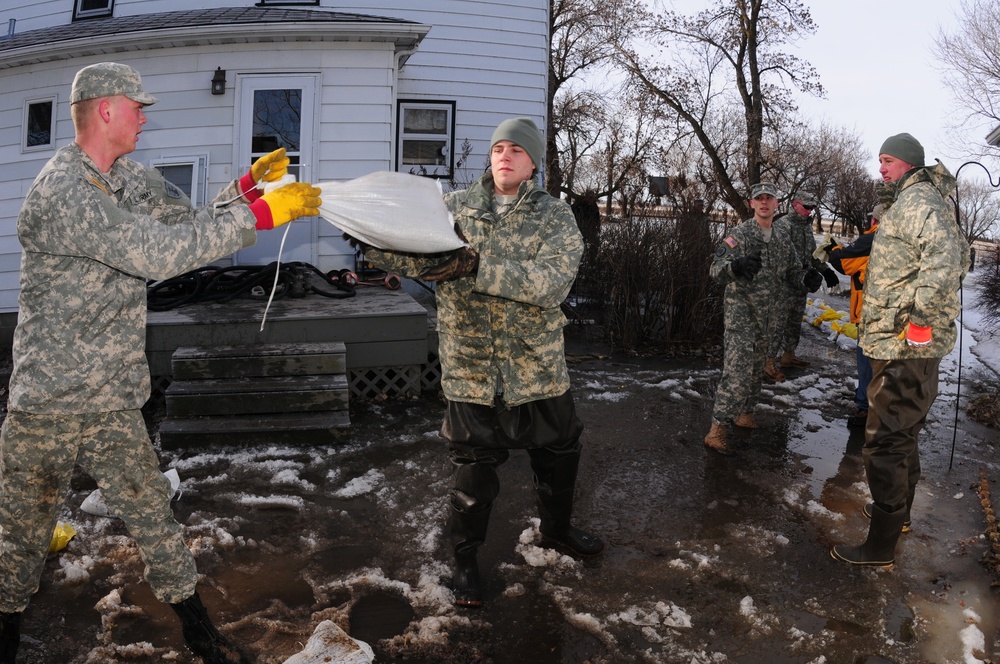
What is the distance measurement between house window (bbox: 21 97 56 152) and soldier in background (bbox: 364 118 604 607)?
30.2 feet

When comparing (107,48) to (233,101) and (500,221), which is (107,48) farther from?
(500,221)

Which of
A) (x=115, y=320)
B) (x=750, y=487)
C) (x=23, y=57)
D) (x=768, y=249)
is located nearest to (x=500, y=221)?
(x=115, y=320)

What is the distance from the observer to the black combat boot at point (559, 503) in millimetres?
3598

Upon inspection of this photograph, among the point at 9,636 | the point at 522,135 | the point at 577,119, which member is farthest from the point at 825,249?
the point at 577,119

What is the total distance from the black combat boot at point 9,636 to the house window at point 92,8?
1131 centimetres

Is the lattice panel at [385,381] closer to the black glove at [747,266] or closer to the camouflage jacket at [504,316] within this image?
the black glove at [747,266]

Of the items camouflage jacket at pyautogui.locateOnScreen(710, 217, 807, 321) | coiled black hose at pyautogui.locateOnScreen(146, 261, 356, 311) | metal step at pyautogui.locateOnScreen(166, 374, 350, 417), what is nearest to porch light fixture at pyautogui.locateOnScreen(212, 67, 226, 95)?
coiled black hose at pyautogui.locateOnScreen(146, 261, 356, 311)

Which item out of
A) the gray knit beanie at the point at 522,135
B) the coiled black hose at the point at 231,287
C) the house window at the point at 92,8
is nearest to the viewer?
the gray knit beanie at the point at 522,135

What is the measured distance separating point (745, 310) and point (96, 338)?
441 centimetres

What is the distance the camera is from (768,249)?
233 inches

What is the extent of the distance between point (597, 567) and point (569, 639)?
2.16ft

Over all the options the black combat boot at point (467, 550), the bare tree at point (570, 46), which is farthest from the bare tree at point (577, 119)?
the black combat boot at point (467, 550)

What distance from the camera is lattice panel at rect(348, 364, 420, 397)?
6.93 metres

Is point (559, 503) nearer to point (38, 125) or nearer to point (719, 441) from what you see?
point (719, 441)
